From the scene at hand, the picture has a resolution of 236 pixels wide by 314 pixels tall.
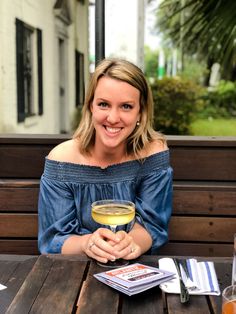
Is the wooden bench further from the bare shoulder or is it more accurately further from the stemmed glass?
the stemmed glass

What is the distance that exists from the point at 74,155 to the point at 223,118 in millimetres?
16630

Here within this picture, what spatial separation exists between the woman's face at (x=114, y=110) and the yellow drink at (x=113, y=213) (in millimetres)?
335

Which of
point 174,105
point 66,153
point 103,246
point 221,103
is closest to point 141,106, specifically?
point 66,153

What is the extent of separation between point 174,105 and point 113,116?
23.8 ft

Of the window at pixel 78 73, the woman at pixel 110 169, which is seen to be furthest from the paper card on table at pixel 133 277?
the window at pixel 78 73

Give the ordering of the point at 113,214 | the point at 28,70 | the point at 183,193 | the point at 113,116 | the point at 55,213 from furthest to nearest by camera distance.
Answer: the point at 28,70 < the point at 183,193 < the point at 55,213 < the point at 113,116 < the point at 113,214

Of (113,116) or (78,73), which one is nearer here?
(113,116)

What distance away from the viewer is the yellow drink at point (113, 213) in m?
1.57

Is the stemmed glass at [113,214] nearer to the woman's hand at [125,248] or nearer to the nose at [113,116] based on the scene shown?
the woman's hand at [125,248]

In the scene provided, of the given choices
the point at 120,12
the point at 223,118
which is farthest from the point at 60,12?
the point at 223,118

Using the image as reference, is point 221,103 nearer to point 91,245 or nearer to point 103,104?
point 103,104

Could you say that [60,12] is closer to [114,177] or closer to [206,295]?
[114,177]

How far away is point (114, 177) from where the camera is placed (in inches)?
80.4

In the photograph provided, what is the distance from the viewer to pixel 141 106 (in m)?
2.03
